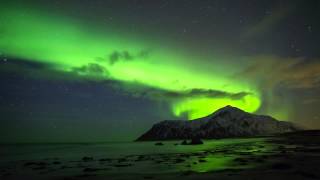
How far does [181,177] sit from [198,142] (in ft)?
302

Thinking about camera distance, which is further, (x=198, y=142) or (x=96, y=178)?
(x=198, y=142)

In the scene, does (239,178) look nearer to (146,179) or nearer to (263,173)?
(263,173)

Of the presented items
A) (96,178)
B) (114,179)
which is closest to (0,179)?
(96,178)

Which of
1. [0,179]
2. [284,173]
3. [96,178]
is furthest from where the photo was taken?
[0,179]

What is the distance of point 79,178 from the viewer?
23.6m

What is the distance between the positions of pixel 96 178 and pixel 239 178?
1080cm

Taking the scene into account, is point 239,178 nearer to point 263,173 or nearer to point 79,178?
point 263,173

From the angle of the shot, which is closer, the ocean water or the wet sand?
the wet sand

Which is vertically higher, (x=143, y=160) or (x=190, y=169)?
(x=143, y=160)

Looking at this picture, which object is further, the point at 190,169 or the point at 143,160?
the point at 143,160

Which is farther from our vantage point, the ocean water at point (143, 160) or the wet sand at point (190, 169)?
the ocean water at point (143, 160)

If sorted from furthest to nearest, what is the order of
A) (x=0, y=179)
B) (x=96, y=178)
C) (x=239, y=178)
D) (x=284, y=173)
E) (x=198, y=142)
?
(x=198, y=142) → (x=0, y=179) → (x=96, y=178) → (x=284, y=173) → (x=239, y=178)

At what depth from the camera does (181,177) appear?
21.9 m

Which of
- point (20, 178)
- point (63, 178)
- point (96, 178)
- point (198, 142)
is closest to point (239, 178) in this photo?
point (96, 178)
